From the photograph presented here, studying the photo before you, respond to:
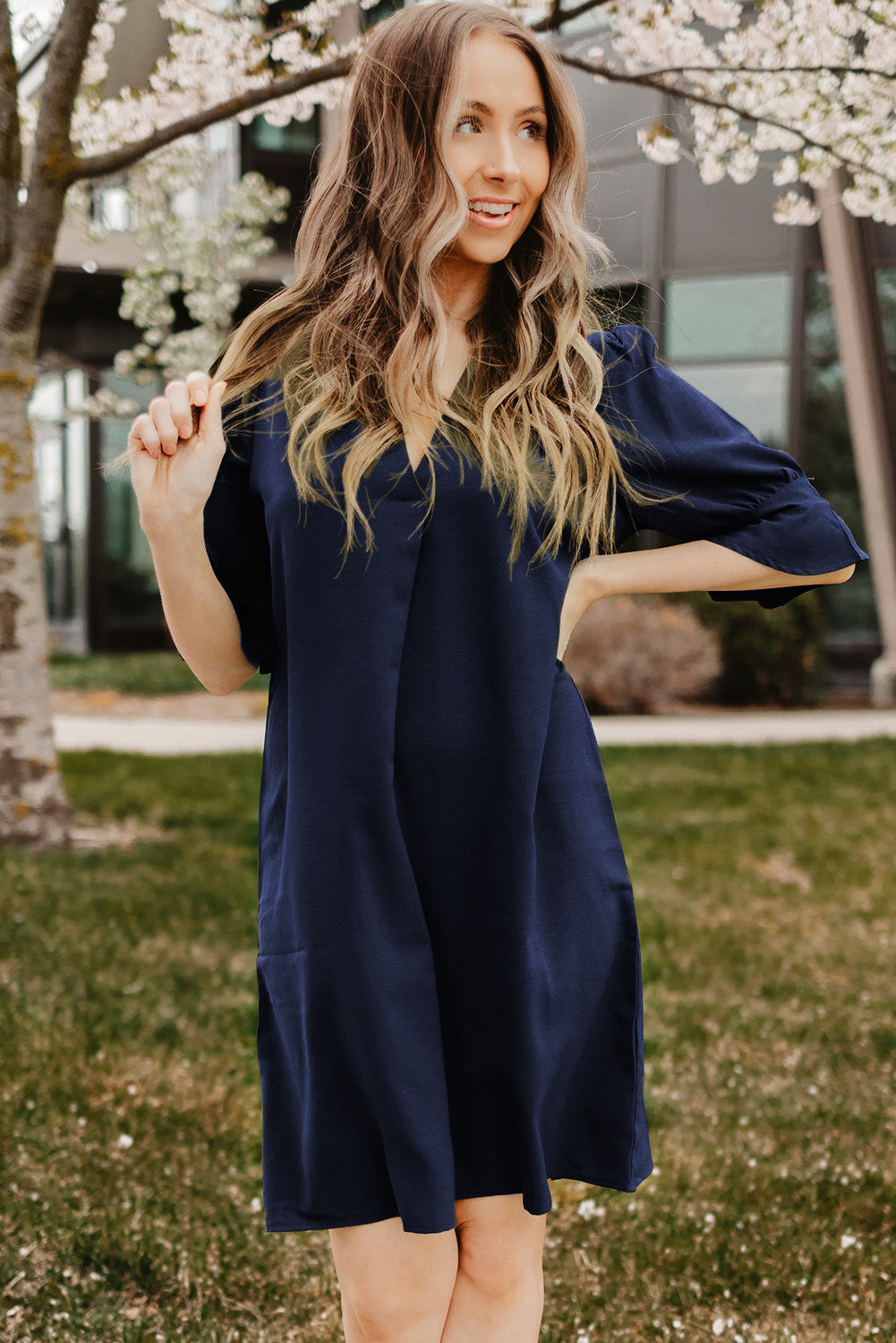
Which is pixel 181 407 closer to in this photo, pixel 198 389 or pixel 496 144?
pixel 198 389

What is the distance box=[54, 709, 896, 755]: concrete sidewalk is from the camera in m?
9.62

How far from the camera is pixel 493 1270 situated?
5.43 feet

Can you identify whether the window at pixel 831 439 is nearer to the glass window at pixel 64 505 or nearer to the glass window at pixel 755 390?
the glass window at pixel 755 390

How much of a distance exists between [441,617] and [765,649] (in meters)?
10.5

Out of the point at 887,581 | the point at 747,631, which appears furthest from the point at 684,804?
the point at 887,581

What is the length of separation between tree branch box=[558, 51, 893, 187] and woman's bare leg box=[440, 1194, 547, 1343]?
3.38 m

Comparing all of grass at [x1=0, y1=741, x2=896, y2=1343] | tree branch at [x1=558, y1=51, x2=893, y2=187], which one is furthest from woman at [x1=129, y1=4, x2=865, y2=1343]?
tree branch at [x1=558, y1=51, x2=893, y2=187]

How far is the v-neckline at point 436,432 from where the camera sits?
1604mm

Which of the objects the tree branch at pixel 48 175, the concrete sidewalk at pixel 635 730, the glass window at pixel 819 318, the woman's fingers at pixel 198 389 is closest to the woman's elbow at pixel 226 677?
the woman's fingers at pixel 198 389

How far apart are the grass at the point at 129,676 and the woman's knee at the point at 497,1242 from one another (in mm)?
10609

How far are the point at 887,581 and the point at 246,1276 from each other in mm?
10736

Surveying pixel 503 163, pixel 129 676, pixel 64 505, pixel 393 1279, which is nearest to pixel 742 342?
pixel 129 676

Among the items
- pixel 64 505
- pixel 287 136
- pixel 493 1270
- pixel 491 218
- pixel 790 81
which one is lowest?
pixel 493 1270

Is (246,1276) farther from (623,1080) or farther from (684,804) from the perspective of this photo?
(684,804)
